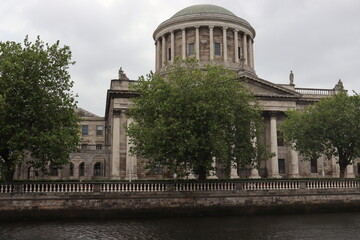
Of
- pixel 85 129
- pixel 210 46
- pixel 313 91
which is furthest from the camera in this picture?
pixel 85 129

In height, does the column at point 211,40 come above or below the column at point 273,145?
above

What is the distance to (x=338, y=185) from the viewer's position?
26328mm

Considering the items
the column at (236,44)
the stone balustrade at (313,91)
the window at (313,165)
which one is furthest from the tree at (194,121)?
the column at (236,44)

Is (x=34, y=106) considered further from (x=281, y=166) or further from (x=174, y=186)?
(x=281, y=166)

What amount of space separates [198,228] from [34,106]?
12856mm

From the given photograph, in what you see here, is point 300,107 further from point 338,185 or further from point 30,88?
point 30,88

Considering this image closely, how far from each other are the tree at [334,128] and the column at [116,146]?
20141mm

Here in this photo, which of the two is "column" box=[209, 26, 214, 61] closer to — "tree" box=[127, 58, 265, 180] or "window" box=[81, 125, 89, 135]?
"window" box=[81, 125, 89, 135]

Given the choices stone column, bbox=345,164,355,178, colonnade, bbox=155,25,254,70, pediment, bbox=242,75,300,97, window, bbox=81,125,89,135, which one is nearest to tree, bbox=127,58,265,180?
pediment, bbox=242,75,300,97

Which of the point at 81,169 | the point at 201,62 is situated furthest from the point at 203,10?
the point at 81,169

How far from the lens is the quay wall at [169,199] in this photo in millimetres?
21625

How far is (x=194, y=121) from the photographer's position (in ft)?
85.9

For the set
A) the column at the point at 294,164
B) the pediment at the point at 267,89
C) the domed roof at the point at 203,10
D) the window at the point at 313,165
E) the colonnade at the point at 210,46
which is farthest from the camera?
the domed roof at the point at 203,10

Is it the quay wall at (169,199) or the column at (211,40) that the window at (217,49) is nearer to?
the column at (211,40)
